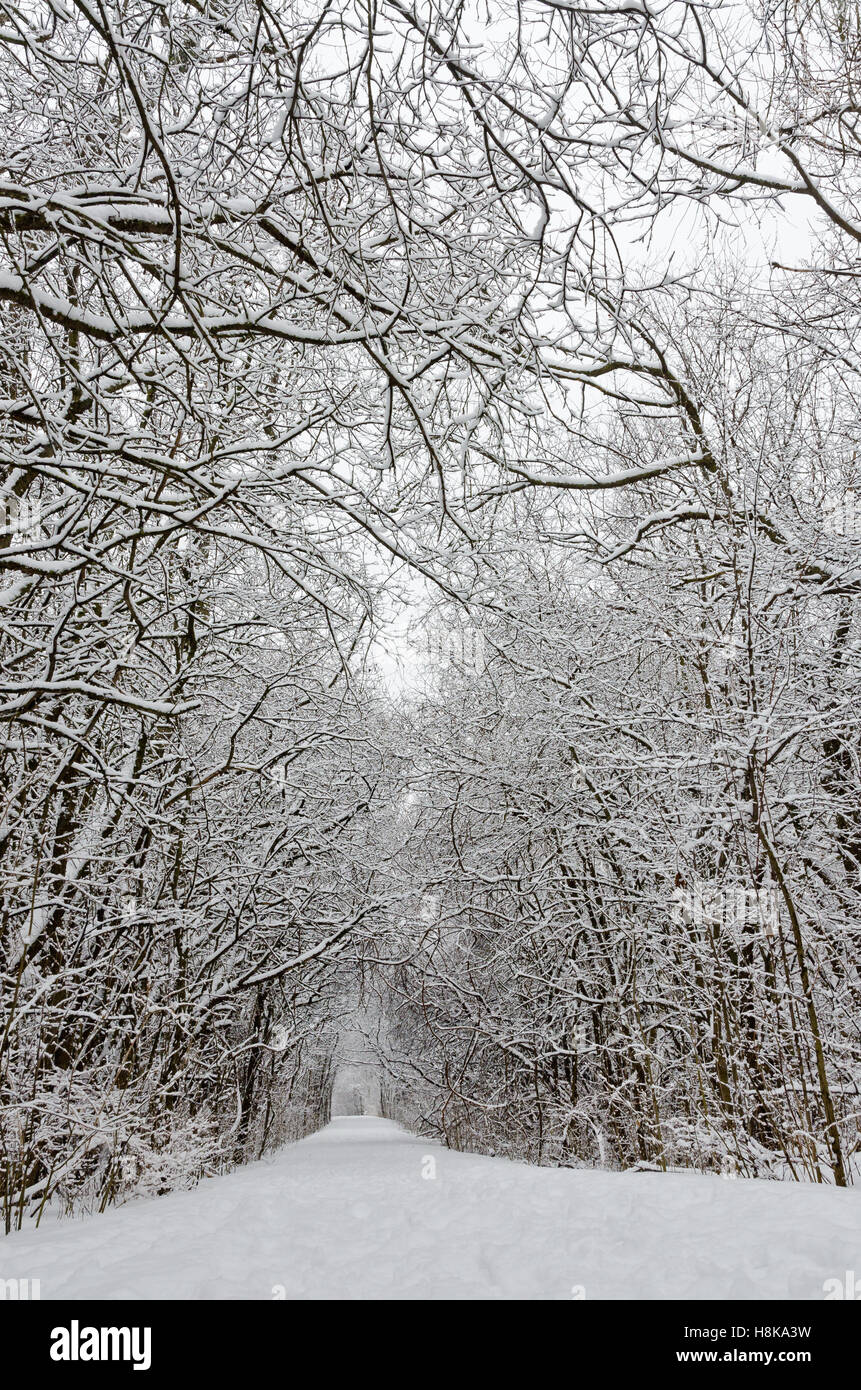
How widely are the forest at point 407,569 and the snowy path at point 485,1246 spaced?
81cm

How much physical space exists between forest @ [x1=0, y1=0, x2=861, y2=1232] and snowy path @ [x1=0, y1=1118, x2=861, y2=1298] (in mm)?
808

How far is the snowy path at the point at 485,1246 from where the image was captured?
2.33m

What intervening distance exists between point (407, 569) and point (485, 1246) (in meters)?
3.24

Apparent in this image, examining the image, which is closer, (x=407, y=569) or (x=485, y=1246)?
(x=485, y=1246)

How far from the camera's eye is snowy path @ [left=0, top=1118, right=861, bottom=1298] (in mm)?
2332

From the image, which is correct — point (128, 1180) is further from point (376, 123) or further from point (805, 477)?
point (805, 477)

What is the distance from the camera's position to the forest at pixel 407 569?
9.43 ft

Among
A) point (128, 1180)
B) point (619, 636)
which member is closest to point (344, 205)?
point (619, 636)

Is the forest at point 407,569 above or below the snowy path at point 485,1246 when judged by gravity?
above

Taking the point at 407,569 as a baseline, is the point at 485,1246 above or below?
below

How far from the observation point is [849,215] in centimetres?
535

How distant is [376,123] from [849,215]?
454cm

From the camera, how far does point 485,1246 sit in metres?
2.96

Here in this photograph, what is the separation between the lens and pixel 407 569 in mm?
4559
